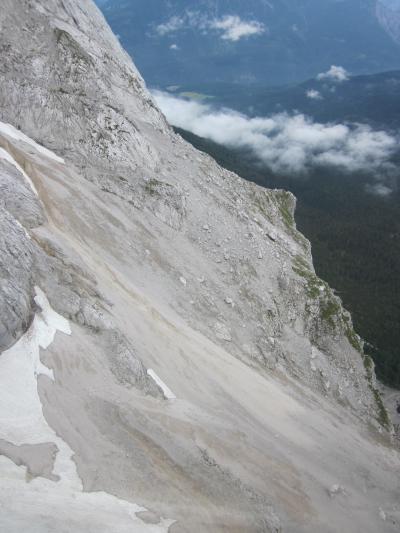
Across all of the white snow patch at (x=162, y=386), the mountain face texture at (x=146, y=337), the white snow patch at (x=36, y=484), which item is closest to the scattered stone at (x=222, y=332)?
the mountain face texture at (x=146, y=337)

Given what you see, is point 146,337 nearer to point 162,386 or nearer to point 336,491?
point 162,386

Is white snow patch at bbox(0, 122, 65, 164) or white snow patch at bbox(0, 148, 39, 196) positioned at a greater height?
white snow patch at bbox(0, 122, 65, 164)

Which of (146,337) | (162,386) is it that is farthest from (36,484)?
(146,337)

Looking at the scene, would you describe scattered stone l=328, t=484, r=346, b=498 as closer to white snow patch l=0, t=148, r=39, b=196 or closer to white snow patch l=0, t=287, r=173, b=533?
white snow patch l=0, t=287, r=173, b=533

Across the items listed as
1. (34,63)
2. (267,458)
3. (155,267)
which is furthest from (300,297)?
(34,63)

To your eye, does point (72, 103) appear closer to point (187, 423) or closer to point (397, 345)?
point (187, 423)

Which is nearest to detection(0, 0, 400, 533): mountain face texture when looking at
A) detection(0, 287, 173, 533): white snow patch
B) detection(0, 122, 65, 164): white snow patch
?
detection(0, 287, 173, 533): white snow patch
